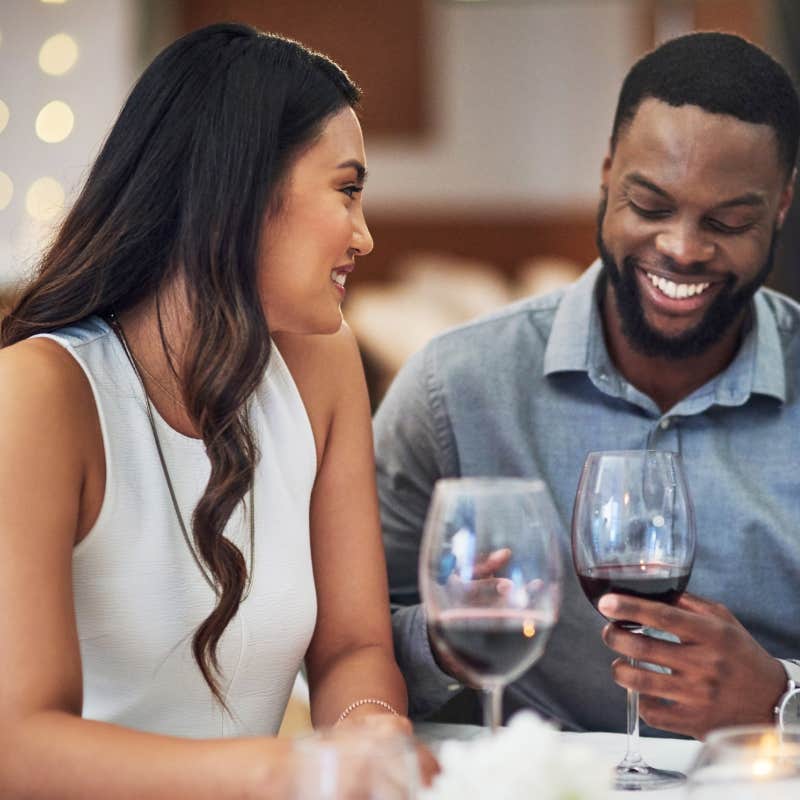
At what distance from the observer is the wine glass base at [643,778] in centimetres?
118

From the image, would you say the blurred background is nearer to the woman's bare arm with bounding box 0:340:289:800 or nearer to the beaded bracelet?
the beaded bracelet

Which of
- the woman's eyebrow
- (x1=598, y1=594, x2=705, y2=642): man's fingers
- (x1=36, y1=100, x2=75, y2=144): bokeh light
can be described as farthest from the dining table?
(x1=36, y1=100, x2=75, y2=144): bokeh light

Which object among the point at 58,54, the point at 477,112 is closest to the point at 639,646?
the point at 58,54

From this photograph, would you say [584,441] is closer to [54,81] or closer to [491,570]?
[491,570]

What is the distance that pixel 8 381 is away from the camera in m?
1.33

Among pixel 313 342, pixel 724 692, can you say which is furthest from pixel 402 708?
pixel 313 342

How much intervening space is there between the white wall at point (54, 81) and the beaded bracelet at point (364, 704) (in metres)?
6.47

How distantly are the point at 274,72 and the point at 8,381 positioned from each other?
1.52 ft

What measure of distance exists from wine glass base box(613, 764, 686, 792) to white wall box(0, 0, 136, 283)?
6.80m

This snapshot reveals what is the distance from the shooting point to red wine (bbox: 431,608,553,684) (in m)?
0.91

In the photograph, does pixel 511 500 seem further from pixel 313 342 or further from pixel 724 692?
pixel 313 342

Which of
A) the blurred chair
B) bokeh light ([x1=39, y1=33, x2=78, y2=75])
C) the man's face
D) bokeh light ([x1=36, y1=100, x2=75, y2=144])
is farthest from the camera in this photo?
bokeh light ([x1=39, y1=33, x2=78, y2=75])

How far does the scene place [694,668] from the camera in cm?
136

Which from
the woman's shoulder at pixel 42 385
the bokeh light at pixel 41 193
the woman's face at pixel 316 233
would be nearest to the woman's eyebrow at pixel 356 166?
the woman's face at pixel 316 233
